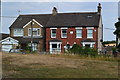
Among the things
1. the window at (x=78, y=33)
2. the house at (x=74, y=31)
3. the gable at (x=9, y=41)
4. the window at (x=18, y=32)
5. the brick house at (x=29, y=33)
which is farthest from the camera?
the window at (x=18, y=32)

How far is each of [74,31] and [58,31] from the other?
9.06 feet

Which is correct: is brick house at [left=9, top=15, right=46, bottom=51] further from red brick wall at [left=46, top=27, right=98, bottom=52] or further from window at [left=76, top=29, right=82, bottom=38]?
window at [left=76, top=29, right=82, bottom=38]

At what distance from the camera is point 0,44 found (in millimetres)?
46406

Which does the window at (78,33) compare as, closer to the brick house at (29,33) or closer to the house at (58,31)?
the house at (58,31)

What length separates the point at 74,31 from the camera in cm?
4259

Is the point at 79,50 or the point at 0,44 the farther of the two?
the point at 0,44

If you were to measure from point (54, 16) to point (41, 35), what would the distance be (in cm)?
443

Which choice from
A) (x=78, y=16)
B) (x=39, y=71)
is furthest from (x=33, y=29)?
(x=39, y=71)

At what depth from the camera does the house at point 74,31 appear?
41.6m

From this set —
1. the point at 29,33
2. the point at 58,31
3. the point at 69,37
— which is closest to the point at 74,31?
the point at 69,37

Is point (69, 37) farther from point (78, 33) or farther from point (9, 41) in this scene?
point (9, 41)

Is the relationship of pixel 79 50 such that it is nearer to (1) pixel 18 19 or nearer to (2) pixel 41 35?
(2) pixel 41 35

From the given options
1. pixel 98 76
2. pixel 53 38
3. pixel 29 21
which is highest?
pixel 29 21

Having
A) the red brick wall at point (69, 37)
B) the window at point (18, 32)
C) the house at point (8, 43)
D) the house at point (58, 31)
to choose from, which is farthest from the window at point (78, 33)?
the house at point (8, 43)
